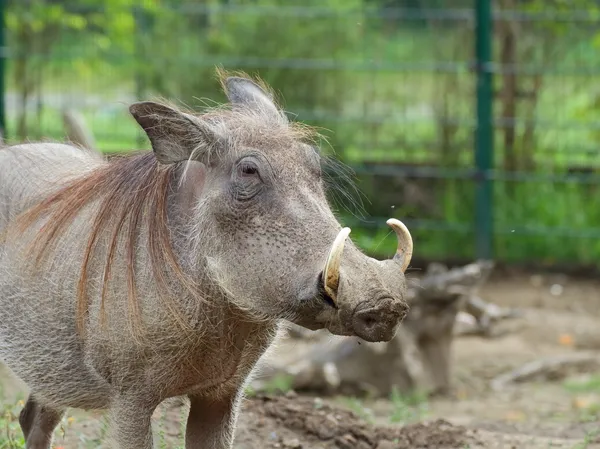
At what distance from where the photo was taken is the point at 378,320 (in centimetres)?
288

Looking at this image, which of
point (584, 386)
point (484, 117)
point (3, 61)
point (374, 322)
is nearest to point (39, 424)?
point (374, 322)

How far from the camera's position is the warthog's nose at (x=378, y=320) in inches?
113

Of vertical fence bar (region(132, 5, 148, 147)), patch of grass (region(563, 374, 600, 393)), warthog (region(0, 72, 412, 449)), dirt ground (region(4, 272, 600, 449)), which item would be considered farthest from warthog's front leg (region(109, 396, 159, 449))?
vertical fence bar (region(132, 5, 148, 147))

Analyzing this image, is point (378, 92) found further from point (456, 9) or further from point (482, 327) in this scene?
point (482, 327)

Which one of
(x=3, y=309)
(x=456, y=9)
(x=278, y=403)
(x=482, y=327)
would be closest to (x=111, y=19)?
(x=456, y=9)

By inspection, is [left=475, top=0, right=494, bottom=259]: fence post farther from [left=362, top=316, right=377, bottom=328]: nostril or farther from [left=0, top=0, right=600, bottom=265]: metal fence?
[left=362, top=316, right=377, bottom=328]: nostril

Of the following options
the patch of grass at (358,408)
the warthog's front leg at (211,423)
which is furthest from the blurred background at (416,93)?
the warthog's front leg at (211,423)

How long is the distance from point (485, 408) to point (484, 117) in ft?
9.96

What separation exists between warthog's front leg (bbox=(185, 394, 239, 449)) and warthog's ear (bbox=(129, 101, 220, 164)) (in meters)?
0.80

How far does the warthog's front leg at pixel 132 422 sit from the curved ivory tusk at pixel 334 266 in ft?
2.57

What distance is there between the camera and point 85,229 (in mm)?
3535

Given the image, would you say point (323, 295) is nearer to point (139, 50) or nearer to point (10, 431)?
point (10, 431)

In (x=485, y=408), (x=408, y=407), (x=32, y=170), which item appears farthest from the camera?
(x=485, y=408)

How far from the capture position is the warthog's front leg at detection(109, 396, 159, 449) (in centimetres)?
336
